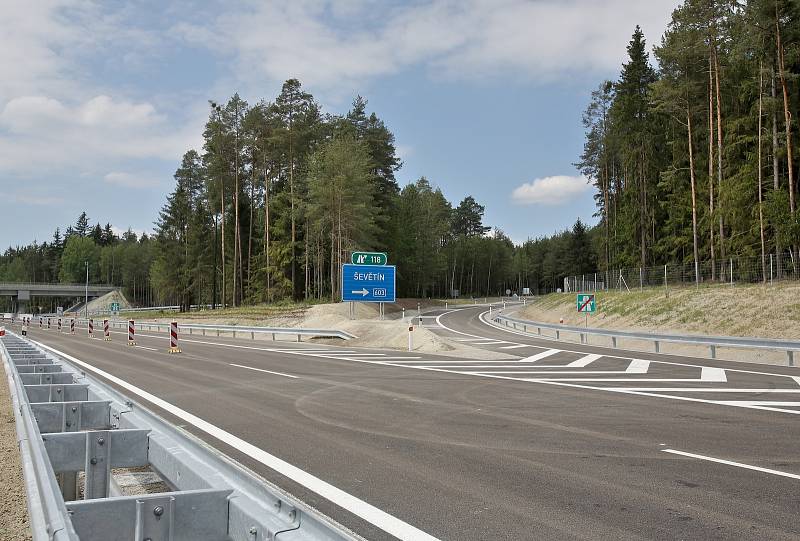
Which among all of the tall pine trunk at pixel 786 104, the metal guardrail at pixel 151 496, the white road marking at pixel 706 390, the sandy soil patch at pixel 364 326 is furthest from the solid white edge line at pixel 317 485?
the tall pine trunk at pixel 786 104

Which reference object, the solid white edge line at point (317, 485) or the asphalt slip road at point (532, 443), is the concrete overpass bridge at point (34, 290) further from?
the solid white edge line at point (317, 485)

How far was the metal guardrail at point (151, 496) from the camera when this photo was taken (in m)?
2.59

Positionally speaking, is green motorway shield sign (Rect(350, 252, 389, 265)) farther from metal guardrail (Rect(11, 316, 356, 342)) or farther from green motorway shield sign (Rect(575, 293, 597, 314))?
green motorway shield sign (Rect(575, 293, 597, 314))

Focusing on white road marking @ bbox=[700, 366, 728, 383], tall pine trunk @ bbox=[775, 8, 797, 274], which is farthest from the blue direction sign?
tall pine trunk @ bbox=[775, 8, 797, 274]

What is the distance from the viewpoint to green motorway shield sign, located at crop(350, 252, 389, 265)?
1250 inches

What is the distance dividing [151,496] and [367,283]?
94.7 ft

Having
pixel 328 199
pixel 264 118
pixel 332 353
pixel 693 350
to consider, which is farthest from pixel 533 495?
pixel 264 118

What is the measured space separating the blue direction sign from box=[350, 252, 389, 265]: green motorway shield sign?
458 mm

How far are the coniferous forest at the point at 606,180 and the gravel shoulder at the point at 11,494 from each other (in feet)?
112

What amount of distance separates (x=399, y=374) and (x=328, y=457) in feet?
29.1

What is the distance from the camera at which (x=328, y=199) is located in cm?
5472

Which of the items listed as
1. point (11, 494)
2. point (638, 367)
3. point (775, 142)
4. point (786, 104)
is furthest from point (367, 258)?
point (11, 494)

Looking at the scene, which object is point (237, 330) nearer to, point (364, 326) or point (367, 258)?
point (364, 326)

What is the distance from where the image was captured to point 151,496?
276 cm
